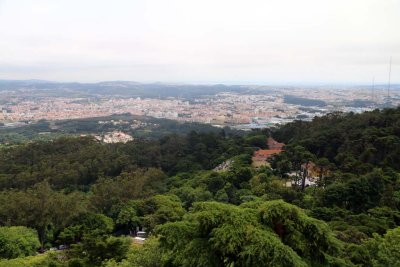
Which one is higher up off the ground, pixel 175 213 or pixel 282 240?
pixel 282 240

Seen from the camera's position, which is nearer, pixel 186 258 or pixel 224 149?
pixel 186 258

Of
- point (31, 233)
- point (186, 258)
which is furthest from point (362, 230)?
point (31, 233)

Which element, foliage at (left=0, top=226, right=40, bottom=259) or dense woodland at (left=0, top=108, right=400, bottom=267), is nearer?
dense woodland at (left=0, top=108, right=400, bottom=267)

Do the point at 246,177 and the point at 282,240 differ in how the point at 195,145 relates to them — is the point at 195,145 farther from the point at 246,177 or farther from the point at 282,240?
the point at 282,240

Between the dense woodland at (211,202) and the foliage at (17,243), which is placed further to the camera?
the foliage at (17,243)

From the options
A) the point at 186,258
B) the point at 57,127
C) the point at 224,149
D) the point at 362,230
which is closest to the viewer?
the point at 186,258

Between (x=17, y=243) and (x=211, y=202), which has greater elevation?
(x=211, y=202)

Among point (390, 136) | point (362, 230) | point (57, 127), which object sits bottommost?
point (57, 127)

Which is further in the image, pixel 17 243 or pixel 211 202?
pixel 17 243
